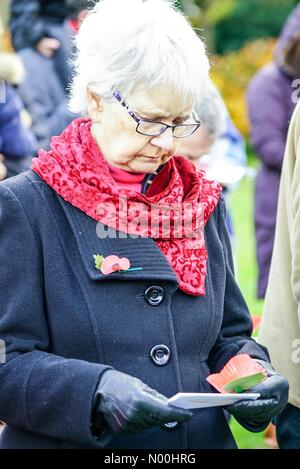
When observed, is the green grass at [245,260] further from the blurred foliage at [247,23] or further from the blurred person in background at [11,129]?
the blurred foliage at [247,23]

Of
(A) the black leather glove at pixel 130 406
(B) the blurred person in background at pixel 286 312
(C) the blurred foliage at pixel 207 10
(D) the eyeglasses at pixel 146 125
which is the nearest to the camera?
(A) the black leather glove at pixel 130 406

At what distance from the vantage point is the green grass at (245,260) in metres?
5.10

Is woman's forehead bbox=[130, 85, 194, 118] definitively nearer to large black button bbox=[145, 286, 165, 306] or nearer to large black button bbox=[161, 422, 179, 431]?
large black button bbox=[145, 286, 165, 306]

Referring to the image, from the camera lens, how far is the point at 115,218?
2.57m

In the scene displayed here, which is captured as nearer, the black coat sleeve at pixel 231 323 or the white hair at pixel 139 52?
the white hair at pixel 139 52

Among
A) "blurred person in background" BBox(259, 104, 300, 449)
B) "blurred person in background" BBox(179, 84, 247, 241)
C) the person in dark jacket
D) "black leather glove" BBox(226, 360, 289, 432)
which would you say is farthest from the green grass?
"black leather glove" BBox(226, 360, 289, 432)

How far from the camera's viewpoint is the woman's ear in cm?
260

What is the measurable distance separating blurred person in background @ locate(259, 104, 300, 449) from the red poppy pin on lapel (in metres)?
0.75

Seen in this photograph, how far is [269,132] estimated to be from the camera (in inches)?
242

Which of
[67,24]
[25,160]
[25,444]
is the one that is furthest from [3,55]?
[25,444]

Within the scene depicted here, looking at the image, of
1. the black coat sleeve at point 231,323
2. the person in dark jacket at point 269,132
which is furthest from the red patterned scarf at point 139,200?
the person in dark jacket at point 269,132

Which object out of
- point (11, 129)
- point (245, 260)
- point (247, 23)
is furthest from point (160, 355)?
point (247, 23)

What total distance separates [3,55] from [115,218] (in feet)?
9.07

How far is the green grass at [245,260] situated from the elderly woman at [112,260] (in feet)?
7.86
